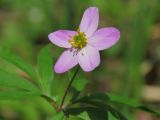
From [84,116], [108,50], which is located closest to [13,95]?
[84,116]

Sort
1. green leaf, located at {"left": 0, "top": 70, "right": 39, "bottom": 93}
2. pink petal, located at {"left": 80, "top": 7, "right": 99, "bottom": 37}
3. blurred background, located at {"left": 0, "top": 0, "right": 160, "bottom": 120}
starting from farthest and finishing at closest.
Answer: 1. blurred background, located at {"left": 0, "top": 0, "right": 160, "bottom": 120}
2. green leaf, located at {"left": 0, "top": 70, "right": 39, "bottom": 93}
3. pink petal, located at {"left": 80, "top": 7, "right": 99, "bottom": 37}

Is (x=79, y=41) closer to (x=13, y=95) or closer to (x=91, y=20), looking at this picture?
(x=91, y=20)

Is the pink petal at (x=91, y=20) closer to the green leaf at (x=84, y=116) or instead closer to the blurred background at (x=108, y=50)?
the green leaf at (x=84, y=116)

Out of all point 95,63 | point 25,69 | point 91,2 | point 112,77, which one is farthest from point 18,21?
point 95,63

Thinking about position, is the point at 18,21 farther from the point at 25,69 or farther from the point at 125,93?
the point at 25,69

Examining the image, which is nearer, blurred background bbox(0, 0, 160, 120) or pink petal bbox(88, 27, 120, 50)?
pink petal bbox(88, 27, 120, 50)

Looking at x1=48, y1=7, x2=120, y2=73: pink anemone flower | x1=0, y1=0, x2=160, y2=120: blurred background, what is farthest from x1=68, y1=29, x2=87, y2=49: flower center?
x1=0, y1=0, x2=160, y2=120: blurred background

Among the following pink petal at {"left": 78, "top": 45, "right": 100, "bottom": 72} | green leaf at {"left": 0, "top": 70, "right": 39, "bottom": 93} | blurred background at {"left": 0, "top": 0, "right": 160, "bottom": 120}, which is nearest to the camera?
pink petal at {"left": 78, "top": 45, "right": 100, "bottom": 72}

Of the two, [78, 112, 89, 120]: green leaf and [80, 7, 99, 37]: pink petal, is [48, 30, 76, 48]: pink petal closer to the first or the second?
[80, 7, 99, 37]: pink petal
